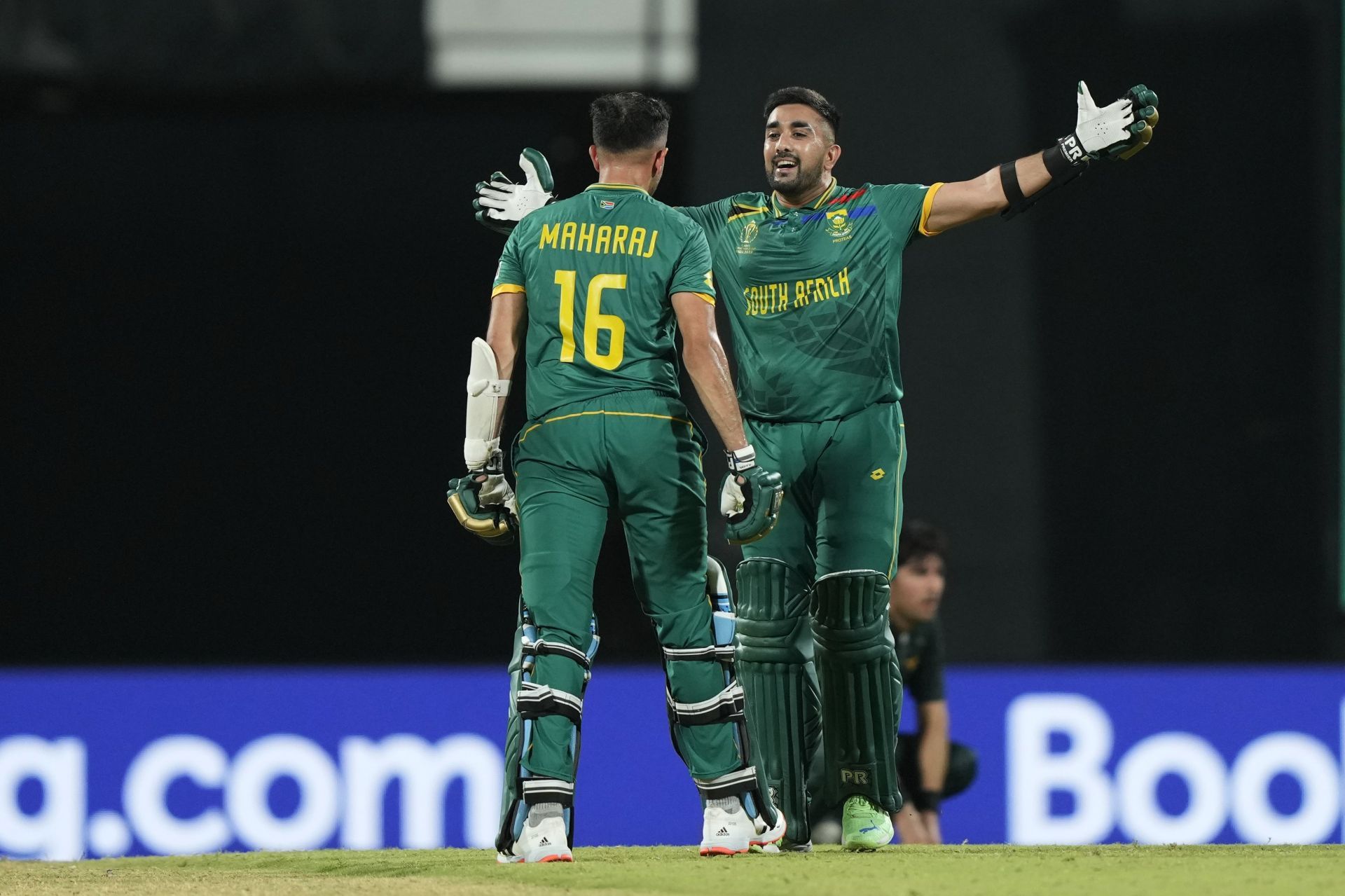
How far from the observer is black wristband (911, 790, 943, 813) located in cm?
709

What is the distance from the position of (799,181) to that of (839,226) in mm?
153

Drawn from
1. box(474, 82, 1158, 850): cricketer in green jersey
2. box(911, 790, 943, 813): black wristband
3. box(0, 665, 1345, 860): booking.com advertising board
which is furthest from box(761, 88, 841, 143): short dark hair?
box(0, 665, 1345, 860): booking.com advertising board

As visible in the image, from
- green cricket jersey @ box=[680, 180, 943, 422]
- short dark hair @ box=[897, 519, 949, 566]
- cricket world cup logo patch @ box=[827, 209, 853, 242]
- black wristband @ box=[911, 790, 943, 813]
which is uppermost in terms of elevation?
cricket world cup logo patch @ box=[827, 209, 853, 242]

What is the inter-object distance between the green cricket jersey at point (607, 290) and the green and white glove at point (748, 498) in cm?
26

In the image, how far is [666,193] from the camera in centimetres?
1029

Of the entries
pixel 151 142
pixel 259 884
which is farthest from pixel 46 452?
pixel 259 884

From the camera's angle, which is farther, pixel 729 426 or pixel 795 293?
pixel 795 293

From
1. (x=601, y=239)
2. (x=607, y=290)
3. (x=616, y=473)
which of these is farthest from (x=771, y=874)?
(x=601, y=239)

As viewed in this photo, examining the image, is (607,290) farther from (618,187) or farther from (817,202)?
(817,202)

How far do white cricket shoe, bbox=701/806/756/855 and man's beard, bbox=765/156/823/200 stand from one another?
1.57 meters

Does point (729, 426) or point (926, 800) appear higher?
point (729, 426)

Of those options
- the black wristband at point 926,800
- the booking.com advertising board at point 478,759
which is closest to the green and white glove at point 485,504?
the black wristband at point 926,800

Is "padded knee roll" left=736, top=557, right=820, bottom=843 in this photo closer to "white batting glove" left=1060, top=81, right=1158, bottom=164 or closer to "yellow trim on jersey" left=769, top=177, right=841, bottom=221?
"yellow trim on jersey" left=769, top=177, right=841, bottom=221

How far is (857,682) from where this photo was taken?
5.24 m
